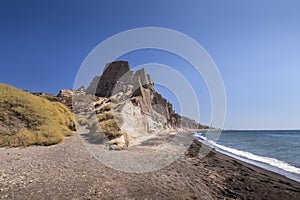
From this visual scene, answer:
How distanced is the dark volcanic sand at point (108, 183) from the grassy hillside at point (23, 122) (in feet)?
9.50

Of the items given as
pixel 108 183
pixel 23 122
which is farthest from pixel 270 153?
pixel 23 122

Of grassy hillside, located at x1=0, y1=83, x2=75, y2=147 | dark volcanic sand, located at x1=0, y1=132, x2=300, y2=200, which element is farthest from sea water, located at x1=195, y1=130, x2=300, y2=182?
grassy hillside, located at x1=0, y1=83, x2=75, y2=147

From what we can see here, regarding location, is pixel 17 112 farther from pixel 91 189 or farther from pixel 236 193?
pixel 236 193

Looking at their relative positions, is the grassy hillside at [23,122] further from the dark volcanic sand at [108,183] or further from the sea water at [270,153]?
the sea water at [270,153]

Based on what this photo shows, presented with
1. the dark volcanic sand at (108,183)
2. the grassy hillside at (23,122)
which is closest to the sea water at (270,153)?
the dark volcanic sand at (108,183)

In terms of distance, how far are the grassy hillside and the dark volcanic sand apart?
2895 mm

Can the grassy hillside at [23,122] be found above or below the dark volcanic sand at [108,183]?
above

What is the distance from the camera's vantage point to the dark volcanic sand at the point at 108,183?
20.5 feet

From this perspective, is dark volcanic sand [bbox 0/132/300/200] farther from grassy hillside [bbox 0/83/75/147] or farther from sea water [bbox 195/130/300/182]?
sea water [bbox 195/130/300/182]

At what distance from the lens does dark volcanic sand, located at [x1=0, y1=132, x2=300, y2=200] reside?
625 cm

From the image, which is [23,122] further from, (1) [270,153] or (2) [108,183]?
(1) [270,153]

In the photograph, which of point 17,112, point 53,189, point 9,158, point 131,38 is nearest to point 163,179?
point 53,189

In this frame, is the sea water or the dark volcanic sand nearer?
the dark volcanic sand

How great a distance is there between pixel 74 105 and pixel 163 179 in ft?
113
